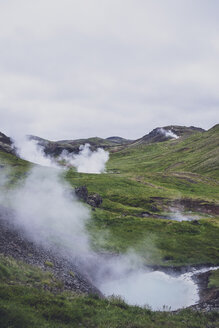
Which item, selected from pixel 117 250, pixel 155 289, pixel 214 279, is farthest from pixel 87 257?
pixel 214 279

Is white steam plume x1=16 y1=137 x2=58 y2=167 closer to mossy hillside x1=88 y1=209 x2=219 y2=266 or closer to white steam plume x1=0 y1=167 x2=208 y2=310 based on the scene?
white steam plume x1=0 y1=167 x2=208 y2=310

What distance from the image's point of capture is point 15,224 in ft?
178

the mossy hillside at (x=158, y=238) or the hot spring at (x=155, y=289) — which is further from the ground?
the mossy hillside at (x=158, y=238)

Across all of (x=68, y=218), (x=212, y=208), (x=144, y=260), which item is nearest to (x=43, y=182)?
(x=68, y=218)

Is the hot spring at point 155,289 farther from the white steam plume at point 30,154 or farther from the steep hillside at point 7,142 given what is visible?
the white steam plume at point 30,154

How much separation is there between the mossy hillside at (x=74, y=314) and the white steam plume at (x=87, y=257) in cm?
1361

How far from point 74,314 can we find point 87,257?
98.6 feet

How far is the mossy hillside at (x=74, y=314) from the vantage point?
2088 centimetres

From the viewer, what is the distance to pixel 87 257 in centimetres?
5338

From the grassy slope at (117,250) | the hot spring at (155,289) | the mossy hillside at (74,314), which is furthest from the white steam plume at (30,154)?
the mossy hillside at (74,314)

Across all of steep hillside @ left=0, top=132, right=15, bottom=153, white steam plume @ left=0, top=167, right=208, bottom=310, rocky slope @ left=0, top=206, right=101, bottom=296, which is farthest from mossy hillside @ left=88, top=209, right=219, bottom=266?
steep hillside @ left=0, top=132, right=15, bottom=153

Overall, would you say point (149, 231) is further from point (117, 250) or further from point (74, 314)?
point (74, 314)

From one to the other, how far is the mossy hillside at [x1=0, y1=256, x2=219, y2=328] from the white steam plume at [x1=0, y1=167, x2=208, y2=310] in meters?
13.6

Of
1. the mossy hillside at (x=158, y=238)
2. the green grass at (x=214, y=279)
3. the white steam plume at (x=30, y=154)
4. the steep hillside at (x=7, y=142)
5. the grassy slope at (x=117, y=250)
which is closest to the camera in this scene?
the grassy slope at (x=117, y=250)
